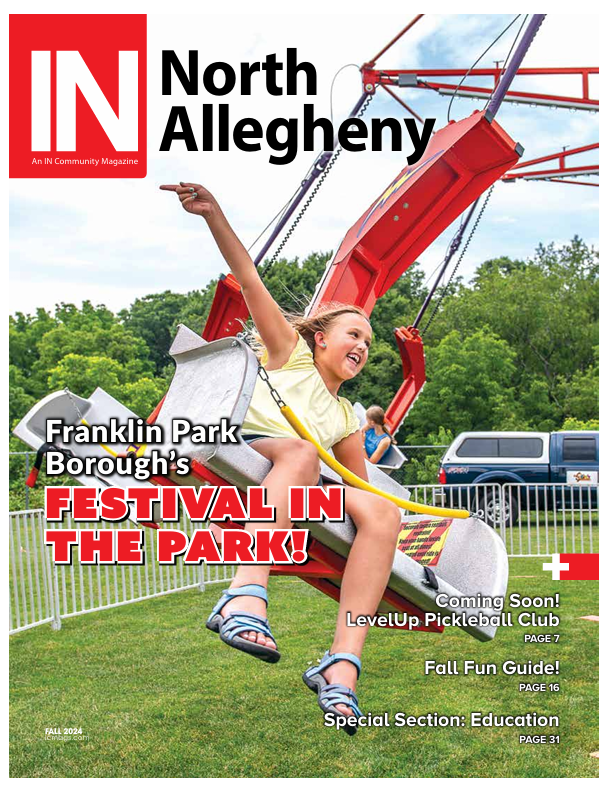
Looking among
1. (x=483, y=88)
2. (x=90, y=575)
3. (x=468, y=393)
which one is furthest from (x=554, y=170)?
(x=468, y=393)

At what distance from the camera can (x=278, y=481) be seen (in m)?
1.83

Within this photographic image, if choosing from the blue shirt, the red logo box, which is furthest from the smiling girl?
the blue shirt

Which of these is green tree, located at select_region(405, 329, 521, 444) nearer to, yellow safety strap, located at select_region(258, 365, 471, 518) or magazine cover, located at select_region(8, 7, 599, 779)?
magazine cover, located at select_region(8, 7, 599, 779)

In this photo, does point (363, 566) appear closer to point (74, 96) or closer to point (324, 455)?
point (324, 455)

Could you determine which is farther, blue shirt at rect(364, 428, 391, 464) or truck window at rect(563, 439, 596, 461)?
truck window at rect(563, 439, 596, 461)

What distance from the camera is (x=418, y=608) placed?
6.88ft

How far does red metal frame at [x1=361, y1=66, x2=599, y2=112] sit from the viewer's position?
315 cm

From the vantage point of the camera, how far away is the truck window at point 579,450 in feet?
34.8

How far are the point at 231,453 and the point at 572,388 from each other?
1402 centimetres

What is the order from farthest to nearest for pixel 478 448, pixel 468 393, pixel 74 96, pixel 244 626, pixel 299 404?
pixel 468 393 < pixel 478 448 < pixel 74 96 < pixel 299 404 < pixel 244 626

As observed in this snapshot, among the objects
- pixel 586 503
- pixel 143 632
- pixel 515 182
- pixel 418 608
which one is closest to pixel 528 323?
pixel 586 503

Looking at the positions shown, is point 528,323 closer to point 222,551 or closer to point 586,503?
point 586,503

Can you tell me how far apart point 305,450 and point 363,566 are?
0.94 ft

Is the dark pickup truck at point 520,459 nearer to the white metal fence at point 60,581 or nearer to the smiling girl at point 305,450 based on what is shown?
the white metal fence at point 60,581
